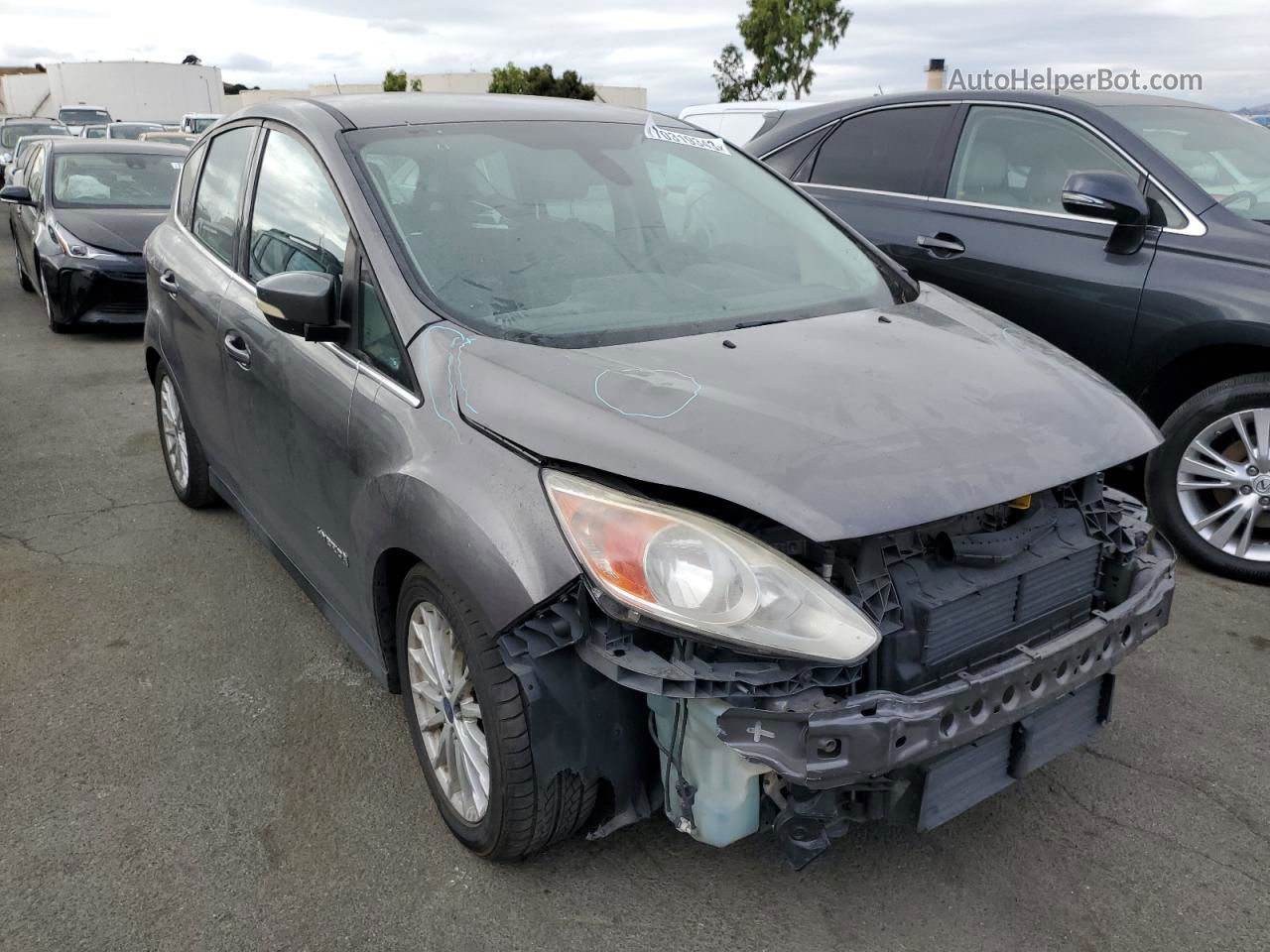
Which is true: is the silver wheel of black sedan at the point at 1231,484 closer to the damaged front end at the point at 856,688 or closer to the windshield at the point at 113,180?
the damaged front end at the point at 856,688

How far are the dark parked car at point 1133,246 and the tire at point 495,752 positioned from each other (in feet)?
9.49

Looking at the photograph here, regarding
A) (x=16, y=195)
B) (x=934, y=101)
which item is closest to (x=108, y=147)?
(x=16, y=195)

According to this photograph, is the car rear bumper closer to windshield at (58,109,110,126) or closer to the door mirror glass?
the door mirror glass

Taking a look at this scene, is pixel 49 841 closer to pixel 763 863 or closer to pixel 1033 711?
pixel 763 863

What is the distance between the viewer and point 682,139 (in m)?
3.52

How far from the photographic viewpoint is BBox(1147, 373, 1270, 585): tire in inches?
151

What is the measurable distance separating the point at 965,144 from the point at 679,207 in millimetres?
2231

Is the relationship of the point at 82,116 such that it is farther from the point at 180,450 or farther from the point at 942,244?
the point at 942,244

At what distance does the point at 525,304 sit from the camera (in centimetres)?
260

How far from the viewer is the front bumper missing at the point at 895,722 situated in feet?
6.24

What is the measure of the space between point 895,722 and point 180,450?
3722 millimetres

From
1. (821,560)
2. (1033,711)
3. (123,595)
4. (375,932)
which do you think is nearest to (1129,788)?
(1033,711)

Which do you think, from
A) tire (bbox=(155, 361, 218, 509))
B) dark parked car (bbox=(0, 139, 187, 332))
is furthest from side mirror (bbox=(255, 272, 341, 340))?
dark parked car (bbox=(0, 139, 187, 332))

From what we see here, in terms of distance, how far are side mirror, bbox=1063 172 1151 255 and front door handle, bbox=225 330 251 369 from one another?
2.98m
